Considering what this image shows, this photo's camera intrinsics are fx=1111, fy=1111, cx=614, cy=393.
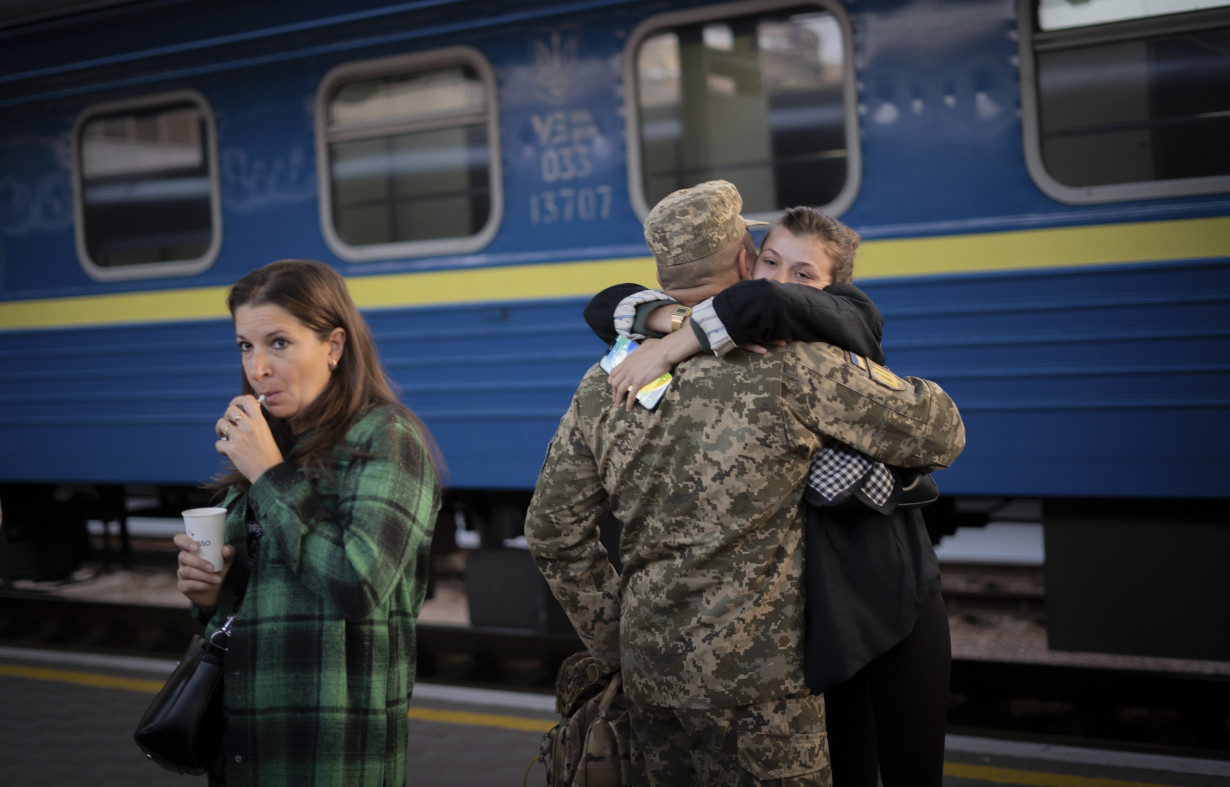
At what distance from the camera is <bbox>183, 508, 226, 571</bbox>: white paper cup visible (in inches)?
81.0

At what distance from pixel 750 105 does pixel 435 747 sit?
105 inches

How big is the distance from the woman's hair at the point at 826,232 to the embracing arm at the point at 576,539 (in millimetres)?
615

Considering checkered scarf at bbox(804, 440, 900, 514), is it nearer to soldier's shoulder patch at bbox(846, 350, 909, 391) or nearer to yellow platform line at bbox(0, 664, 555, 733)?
soldier's shoulder patch at bbox(846, 350, 909, 391)

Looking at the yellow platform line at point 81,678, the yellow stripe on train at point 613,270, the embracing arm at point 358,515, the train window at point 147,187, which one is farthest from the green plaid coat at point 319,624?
the train window at point 147,187

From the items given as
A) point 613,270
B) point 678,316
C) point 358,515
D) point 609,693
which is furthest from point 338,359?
point 613,270

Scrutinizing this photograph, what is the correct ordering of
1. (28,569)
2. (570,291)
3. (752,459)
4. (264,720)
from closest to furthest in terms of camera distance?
(752,459) → (264,720) → (570,291) → (28,569)

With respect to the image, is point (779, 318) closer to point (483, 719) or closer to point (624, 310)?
point (624, 310)

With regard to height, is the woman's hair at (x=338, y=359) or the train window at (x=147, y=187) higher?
the train window at (x=147, y=187)

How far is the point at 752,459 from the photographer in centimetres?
190

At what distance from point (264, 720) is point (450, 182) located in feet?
10.4

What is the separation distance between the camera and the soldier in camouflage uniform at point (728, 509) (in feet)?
6.26

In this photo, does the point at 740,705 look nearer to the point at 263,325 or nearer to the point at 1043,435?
the point at 263,325

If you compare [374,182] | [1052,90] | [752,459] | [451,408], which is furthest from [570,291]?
[752,459]

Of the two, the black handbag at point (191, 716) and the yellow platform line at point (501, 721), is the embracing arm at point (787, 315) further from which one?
the yellow platform line at point (501, 721)
